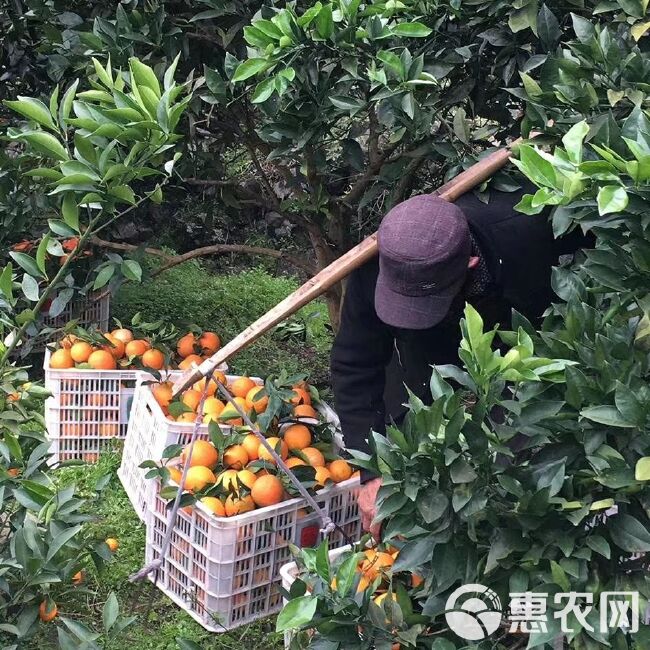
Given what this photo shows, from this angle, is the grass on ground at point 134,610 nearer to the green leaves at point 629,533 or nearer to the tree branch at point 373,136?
the tree branch at point 373,136

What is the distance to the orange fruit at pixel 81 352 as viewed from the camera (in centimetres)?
369

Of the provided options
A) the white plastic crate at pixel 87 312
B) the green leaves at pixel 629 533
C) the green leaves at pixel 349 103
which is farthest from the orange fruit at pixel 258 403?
the green leaves at pixel 629 533

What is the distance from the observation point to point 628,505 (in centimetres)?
150

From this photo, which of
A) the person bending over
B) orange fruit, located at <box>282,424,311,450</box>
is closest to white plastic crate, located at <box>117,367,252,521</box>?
orange fruit, located at <box>282,424,311,450</box>

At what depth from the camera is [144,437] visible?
3.21m

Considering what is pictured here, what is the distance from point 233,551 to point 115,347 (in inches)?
51.8

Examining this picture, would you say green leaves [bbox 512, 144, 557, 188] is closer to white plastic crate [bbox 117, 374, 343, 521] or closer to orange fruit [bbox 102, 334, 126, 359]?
white plastic crate [bbox 117, 374, 343, 521]

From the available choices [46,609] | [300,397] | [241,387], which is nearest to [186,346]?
[241,387]

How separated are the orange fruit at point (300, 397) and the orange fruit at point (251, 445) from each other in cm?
26

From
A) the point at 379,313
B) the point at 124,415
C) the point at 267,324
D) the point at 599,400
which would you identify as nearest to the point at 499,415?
the point at 379,313

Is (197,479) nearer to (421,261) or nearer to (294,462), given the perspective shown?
(294,462)

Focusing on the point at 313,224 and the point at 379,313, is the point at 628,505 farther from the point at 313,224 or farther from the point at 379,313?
the point at 313,224

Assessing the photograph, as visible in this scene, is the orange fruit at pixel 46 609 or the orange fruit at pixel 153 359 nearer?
the orange fruit at pixel 46 609

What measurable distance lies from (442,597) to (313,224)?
2.24 m
